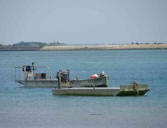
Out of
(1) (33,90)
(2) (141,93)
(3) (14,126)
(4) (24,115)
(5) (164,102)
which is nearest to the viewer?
(3) (14,126)

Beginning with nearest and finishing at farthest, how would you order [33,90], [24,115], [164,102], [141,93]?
[24,115], [164,102], [141,93], [33,90]

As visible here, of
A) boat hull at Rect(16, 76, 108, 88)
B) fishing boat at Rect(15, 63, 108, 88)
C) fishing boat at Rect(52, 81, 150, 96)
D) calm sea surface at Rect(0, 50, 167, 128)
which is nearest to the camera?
calm sea surface at Rect(0, 50, 167, 128)

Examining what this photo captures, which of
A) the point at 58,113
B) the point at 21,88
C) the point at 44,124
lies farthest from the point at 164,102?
the point at 21,88

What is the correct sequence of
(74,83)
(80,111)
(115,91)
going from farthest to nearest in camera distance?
(74,83), (115,91), (80,111)

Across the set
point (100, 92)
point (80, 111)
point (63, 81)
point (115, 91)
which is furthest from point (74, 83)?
point (80, 111)

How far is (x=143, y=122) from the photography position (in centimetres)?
3416

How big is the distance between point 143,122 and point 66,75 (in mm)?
14720

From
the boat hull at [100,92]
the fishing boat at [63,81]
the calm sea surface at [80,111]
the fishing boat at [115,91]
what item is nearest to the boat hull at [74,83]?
the fishing boat at [63,81]

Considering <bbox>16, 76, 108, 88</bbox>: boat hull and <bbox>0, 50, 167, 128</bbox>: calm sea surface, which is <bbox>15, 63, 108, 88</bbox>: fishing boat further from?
<bbox>0, 50, 167, 128</bbox>: calm sea surface

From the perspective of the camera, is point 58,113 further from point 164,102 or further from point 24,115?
point 164,102

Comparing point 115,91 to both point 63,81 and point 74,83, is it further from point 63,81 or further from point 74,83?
point 74,83

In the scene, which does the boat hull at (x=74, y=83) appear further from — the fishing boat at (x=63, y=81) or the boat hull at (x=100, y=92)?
the boat hull at (x=100, y=92)

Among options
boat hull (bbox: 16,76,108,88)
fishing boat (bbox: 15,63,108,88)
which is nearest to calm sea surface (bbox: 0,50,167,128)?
fishing boat (bbox: 15,63,108,88)

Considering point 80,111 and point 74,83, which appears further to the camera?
point 74,83
